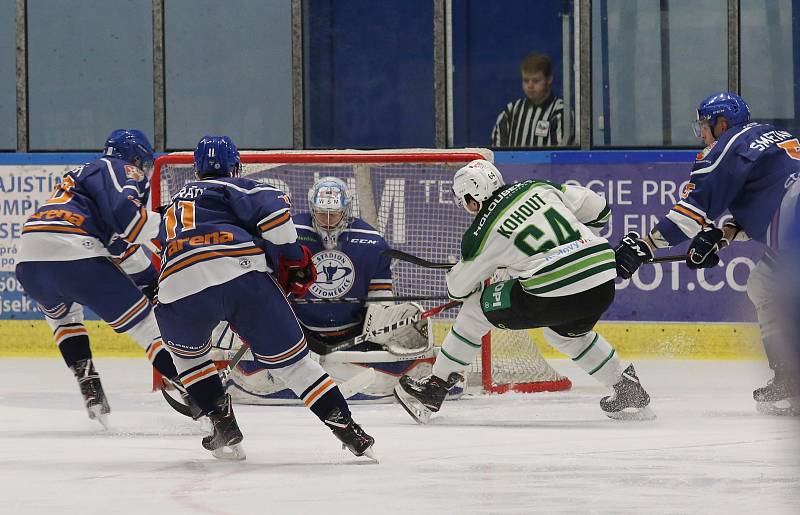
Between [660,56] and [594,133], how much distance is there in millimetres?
597

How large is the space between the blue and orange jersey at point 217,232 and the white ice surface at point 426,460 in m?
0.53

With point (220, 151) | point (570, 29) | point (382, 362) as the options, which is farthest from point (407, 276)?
point (570, 29)

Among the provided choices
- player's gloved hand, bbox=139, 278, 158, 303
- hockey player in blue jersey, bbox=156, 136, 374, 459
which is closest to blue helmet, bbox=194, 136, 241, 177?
hockey player in blue jersey, bbox=156, 136, 374, 459

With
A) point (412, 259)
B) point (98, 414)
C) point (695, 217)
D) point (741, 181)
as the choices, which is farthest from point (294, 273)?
point (741, 181)

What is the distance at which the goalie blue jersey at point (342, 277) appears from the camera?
5.29m

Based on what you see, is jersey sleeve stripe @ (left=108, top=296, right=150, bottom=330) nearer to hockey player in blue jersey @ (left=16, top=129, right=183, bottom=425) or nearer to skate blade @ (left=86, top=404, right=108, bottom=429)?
hockey player in blue jersey @ (left=16, top=129, right=183, bottom=425)

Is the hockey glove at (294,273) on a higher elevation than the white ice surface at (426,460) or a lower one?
higher

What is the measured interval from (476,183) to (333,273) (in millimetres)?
995

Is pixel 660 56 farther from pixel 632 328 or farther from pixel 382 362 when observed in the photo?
pixel 382 362

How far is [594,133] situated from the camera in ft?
23.1

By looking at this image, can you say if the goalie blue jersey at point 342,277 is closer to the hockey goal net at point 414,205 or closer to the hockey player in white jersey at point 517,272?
the hockey goal net at point 414,205

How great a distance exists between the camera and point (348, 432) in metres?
3.64

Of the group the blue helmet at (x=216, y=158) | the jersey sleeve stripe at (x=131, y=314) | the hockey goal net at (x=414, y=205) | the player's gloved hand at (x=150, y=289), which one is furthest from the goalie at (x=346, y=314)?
the blue helmet at (x=216, y=158)

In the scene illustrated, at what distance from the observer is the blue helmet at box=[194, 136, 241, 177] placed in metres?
3.81
